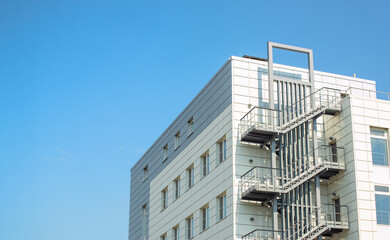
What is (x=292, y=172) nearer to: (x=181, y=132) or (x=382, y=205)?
(x=382, y=205)

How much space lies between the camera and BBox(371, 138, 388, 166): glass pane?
38969 millimetres

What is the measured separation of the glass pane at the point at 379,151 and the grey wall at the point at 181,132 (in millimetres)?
9214

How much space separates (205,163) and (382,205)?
1324 cm

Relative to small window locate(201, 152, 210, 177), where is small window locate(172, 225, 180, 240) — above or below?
below

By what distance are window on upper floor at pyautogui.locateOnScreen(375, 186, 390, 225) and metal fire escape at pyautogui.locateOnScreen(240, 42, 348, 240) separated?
1.81 meters

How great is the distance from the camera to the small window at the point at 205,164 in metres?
45.8

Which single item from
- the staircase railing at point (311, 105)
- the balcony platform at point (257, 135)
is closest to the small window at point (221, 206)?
the balcony platform at point (257, 135)

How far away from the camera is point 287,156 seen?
40594mm

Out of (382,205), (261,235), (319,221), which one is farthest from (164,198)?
(382,205)

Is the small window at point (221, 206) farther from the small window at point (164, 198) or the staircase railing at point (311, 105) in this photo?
the small window at point (164, 198)

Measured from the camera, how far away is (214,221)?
43.0m

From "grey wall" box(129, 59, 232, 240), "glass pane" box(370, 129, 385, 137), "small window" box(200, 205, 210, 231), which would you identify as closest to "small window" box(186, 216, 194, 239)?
Result: "small window" box(200, 205, 210, 231)

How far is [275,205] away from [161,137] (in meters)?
18.6

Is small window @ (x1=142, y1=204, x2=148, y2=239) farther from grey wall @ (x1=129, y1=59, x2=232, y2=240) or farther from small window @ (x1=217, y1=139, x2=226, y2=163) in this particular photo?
small window @ (x1=217, y1=139, x2=226, y2=163)
